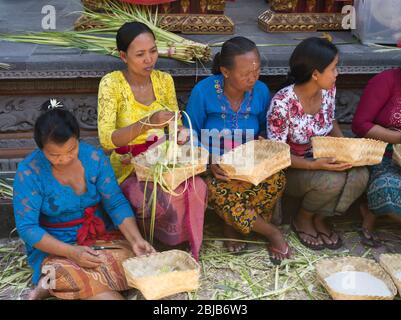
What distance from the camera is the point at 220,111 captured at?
126 inches

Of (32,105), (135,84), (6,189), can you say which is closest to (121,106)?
(135,84)

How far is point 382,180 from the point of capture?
311 cm

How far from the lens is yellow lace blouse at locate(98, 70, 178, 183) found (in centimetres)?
300

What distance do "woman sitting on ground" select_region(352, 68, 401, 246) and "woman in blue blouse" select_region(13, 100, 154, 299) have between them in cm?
134

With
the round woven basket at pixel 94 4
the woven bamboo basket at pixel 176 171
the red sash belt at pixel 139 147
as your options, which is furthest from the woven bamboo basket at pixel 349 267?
the round woven basket at pixel 94 4

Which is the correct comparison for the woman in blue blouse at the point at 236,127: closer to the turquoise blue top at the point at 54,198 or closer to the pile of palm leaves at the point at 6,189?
the turquoise blue top at the point at 54,198

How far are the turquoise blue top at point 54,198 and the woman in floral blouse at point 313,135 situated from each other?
3.17 feet

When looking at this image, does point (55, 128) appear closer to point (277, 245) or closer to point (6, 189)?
point (6, 189)

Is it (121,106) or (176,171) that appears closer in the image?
(176,171)

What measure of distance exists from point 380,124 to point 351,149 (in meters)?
0.43

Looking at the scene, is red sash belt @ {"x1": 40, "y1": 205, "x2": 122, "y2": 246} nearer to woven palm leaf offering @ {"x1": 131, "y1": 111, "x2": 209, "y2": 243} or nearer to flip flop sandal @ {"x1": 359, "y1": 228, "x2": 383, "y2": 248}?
woven palm leaf offering @ {"x1": 131, "y1": 111, "x2": 209, "y2": 243}

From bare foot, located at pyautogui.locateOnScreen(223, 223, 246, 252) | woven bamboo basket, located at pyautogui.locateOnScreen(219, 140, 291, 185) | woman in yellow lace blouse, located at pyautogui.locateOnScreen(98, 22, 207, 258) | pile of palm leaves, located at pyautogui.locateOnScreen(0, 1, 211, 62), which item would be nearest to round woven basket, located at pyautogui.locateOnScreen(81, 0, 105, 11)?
pile of palm leaves, located at pyautogui.locateOnScreen(0, 1, 211, 62)

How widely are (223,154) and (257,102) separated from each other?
438 millimetres

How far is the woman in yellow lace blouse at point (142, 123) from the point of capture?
287 cm
